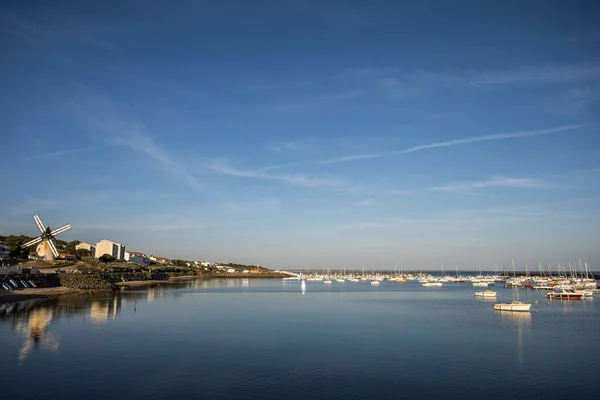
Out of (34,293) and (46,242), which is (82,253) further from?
(34,293)

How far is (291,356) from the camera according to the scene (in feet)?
104

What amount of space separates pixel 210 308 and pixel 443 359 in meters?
42.1

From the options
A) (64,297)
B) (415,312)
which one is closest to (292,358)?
(415,312)

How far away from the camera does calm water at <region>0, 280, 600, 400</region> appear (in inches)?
931

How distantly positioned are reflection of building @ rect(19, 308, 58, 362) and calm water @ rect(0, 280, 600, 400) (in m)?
0.08

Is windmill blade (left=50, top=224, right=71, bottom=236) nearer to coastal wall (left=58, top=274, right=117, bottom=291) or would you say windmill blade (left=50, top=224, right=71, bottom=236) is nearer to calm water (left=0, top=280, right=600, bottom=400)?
coastal wall (left=58, top=274, right=117, bottom=291)

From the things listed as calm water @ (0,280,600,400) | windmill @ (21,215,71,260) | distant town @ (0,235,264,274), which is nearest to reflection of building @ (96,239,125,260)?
distant town @ (0,235,264,274)

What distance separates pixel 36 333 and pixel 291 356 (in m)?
22.9

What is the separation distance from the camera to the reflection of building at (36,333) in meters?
32.3

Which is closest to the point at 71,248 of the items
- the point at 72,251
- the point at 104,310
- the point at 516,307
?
the point at 72,251

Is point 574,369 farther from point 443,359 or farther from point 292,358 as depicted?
point 292,358

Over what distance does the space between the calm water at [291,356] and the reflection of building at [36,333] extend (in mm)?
81

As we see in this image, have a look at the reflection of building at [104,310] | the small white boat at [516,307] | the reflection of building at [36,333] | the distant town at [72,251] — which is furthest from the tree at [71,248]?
the small white boat at [516,307]

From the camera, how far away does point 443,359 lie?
3117cm
